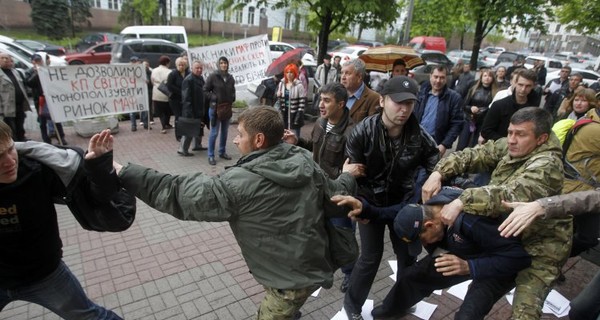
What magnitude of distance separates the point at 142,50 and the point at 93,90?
10.3 metres

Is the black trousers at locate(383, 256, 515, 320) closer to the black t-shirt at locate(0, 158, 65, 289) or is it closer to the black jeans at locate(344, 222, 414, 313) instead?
the black jeans at locate(344, 222, 414, 313)

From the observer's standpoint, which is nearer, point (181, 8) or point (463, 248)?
point (463, 248)

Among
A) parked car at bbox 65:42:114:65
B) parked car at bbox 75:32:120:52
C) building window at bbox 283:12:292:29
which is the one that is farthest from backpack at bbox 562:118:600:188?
building window at bbox 283:12:292:29

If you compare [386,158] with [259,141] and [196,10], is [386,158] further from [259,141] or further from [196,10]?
[196,10]

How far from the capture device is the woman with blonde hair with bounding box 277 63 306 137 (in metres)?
7.51

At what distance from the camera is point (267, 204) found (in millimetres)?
1904

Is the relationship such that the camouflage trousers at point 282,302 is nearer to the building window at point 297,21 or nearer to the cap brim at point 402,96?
the cap brim at point 402,96

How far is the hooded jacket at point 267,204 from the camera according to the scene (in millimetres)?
1790

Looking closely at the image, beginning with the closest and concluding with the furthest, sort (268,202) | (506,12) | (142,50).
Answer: (268,202)
(506,12)
(142,50)

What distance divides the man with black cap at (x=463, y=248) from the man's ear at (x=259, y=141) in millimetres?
539

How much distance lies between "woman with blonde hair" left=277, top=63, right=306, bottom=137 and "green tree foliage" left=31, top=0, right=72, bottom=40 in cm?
3299

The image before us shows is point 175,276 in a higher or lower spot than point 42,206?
lower

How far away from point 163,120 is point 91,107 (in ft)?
5.77

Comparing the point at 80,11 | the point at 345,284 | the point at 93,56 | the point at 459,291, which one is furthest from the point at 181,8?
the point at 459,291
